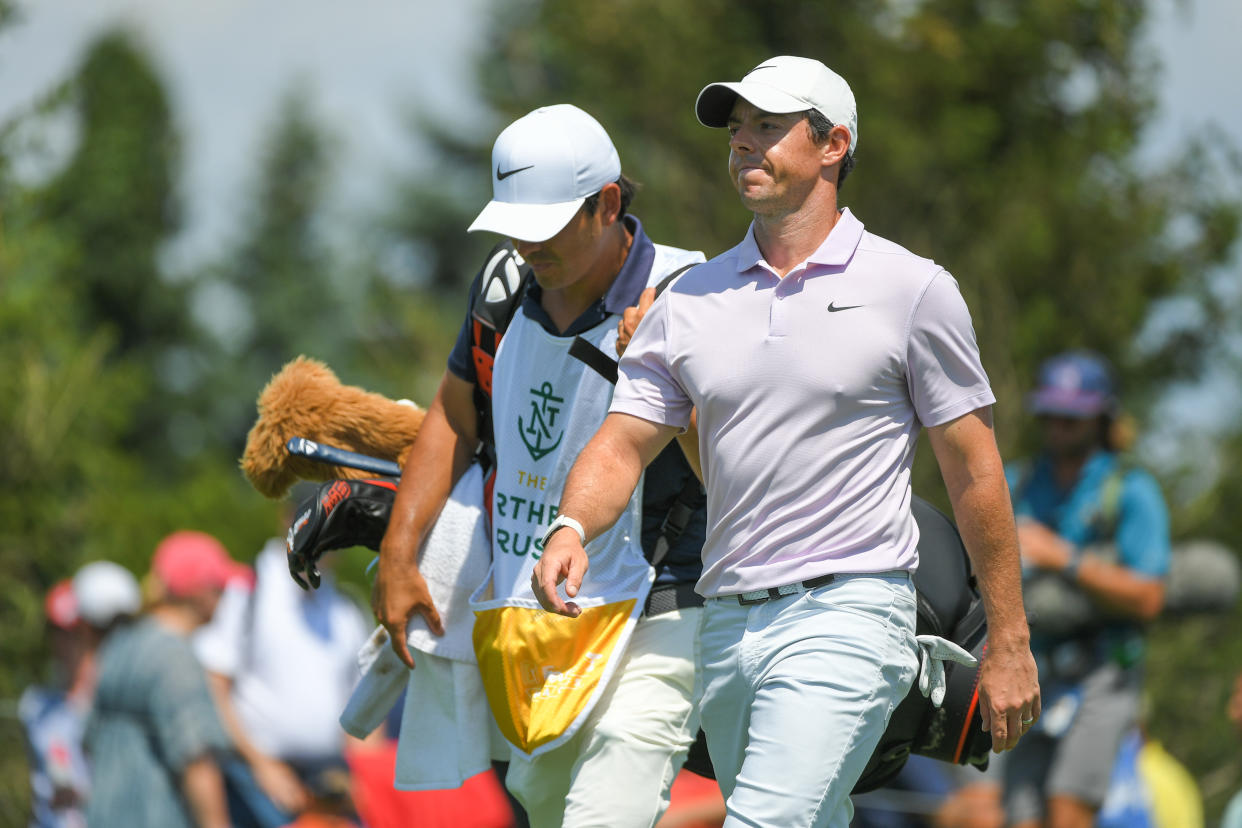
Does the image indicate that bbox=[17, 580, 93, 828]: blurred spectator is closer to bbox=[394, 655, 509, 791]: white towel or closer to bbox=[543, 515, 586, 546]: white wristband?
bbox=[394, 655, 509, 791]: white towel

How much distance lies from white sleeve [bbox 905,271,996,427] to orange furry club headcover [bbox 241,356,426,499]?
1.88 meters

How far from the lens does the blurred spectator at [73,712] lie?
897 centimetres

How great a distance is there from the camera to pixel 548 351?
4309 mm

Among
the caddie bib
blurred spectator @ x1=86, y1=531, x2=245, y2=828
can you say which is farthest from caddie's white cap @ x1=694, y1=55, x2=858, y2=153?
blurred spectator @ x1=86, y1=531, x2=245, y2=828

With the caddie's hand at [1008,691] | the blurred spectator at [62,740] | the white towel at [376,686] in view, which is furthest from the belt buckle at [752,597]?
the blurred spectator at [62,740]

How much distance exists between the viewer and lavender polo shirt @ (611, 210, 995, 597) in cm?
354

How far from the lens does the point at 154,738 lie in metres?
8.51

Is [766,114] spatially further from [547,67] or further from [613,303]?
[547,67]

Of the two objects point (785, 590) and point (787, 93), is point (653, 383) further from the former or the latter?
point (787, 93)

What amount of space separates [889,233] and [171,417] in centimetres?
2475

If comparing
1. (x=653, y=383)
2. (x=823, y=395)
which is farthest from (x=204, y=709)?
(x=823, y=395)

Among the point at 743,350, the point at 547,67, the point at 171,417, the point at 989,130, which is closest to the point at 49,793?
the point at 743,350

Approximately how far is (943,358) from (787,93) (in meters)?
0.71

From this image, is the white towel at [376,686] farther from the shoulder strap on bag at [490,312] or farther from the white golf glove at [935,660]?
the white golf glove at [935,660]
